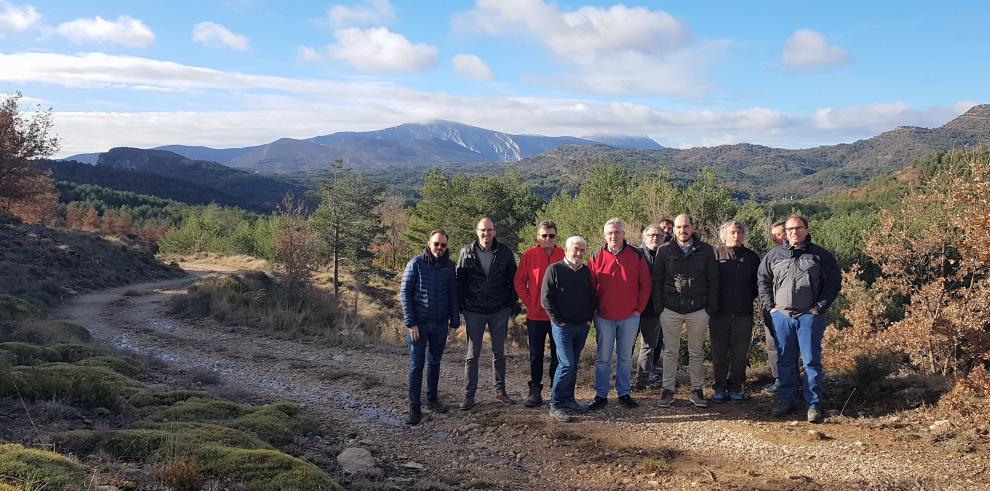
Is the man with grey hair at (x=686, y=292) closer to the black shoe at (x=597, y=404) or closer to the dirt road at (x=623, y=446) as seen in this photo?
the dirt road at (x=623, y=446)

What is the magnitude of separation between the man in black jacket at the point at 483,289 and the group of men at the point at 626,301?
0.01 m

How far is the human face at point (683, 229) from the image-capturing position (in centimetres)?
620

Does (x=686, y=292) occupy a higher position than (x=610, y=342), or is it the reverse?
(x=686, y=292)

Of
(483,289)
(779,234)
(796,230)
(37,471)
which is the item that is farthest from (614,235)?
(37,471)

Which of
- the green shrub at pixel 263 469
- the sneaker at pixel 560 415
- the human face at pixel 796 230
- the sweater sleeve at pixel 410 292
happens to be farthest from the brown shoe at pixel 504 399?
the human face at pixel 796 230

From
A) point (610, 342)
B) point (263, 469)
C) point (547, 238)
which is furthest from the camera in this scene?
point (547, 238)

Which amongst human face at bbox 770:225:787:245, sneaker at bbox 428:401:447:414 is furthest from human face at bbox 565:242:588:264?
human face at bbox 770:225:787:245

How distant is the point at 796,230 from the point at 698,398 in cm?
206

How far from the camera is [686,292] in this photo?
621 centimetres

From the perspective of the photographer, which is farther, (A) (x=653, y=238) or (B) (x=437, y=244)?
(A) (x=653, y=238)

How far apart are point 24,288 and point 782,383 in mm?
20522

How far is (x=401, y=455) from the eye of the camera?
17.7 feet

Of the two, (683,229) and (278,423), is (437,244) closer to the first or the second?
(278,423)

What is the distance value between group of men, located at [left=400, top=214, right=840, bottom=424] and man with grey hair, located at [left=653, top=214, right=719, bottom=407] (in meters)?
0.01
